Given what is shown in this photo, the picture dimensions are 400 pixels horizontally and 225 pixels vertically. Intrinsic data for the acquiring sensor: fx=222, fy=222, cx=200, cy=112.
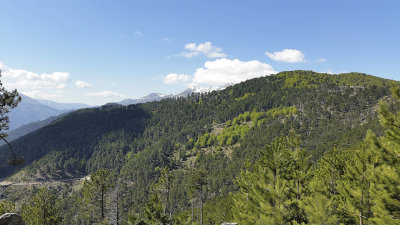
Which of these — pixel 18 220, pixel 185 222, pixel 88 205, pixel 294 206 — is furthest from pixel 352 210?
pixel 88 205

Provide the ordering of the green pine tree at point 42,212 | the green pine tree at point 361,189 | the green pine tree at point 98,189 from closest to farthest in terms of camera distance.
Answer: the green pine tree at point 361,189 → the green pine tree at point 42,212 → the green pine tree at point 98,189

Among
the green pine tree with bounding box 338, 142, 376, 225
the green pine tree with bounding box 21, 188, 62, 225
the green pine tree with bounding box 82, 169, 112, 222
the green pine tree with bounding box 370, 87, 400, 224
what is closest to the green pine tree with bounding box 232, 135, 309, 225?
the green pine tree with bounding box 338, 142, 376, 225

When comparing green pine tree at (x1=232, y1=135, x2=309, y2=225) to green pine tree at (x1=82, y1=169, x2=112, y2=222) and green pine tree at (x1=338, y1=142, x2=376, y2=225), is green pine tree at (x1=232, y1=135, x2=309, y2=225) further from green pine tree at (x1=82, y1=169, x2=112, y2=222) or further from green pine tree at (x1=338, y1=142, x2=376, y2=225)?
green pine tree at (x1=82, y1=169, x2=112, y2=222)

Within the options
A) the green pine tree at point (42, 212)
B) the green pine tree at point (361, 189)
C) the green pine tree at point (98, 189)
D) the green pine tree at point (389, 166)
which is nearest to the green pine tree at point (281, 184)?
the green pine tree at point (361, 189)

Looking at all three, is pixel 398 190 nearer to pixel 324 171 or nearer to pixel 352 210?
pixel 352 210

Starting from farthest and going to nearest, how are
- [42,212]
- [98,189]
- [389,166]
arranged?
[98,189], [42,212], [389,166]

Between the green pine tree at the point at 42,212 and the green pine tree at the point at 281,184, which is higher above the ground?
the green pine tree at the point at 281,184

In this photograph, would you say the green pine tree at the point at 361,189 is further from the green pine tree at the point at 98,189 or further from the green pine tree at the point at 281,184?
the green pine tree at the point at 98,189

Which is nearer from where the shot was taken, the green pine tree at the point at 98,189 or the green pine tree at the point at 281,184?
the green pine tree at the point at 281,184

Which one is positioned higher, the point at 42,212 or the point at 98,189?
the point at 98,189

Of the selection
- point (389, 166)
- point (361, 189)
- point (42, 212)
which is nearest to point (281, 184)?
point (361, 189)

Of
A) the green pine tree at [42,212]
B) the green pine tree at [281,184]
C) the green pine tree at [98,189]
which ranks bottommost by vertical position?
the green pine tree at [42,212]

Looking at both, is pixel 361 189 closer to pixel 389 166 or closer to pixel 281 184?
pixel 389 166

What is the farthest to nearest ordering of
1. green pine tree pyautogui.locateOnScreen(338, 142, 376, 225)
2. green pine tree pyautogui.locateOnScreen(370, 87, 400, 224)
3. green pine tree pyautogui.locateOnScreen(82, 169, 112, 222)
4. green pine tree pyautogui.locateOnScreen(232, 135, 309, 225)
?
1. green pine tree pyautogui.locateOnScreen(82, 169, 112, 222)
2. green pine tree pyautogui.locateOnScreen(232, 135, 309, 225)
3. green pine tree pyautogui.locateOnScreen(338, 142, 376, 225)
4. green pine tree pyautogui.locateOnScreen(370, 87, 400, 224)
